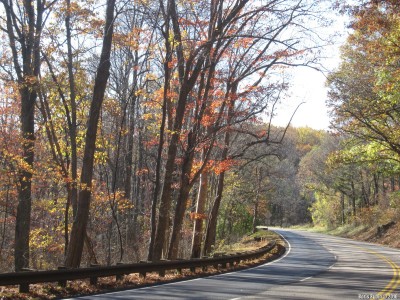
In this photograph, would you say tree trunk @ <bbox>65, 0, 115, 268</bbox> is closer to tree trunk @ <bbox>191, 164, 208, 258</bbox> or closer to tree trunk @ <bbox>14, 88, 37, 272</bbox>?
tree trunk @ <bbox>14, 88, 37, 272</bbox>

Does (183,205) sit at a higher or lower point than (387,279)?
higher

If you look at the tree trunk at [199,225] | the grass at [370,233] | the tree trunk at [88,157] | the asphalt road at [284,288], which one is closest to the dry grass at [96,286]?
the asphalt road at [284,288]

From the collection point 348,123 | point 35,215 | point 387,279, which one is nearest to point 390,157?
point 348,123

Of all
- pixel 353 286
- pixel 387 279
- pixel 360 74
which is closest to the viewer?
pixel 353 286

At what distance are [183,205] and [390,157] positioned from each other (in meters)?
18.4

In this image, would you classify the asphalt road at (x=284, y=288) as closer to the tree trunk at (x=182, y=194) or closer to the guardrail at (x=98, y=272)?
the guardrail at (x=98, y=272)

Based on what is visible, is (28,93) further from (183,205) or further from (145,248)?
(145,248)

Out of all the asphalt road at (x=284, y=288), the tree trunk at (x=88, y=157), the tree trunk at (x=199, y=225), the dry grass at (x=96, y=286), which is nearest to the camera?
the dry grass at (x=96, y=286)

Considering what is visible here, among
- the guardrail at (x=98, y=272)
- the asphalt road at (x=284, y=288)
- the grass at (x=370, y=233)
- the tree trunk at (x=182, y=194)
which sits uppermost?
the tree trunk at (x=182, y=194)

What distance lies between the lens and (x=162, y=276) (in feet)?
46.5

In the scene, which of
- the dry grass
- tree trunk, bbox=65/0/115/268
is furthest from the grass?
tree trunk, bbox=65/0/115/268

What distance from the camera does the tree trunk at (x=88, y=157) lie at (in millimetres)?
14398

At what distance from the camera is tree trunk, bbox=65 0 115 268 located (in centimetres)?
1440

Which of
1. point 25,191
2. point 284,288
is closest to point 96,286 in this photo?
point 284,288
